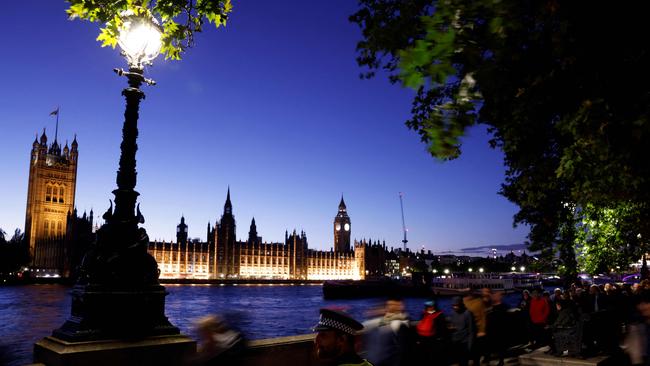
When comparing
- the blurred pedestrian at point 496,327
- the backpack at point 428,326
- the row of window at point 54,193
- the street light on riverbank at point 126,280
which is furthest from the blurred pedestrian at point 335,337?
the row of window at point 54,193

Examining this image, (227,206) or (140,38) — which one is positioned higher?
(227,206)

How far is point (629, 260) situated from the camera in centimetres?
1694

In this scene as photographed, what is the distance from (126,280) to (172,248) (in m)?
141

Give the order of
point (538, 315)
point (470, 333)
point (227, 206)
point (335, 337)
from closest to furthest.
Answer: point (335, 337)
point (470, 333)
point (538, 315)
point (227, 206)

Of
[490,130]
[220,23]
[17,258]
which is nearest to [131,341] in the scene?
[220,23]

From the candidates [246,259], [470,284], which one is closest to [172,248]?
[246,259]

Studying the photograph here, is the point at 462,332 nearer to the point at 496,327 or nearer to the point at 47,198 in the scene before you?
the point at 496,327

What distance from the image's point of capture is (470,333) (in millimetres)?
8344

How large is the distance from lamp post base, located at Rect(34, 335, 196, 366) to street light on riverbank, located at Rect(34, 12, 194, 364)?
1cm

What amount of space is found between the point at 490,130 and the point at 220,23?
6216 millimetres

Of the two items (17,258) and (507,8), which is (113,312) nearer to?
(507,8)

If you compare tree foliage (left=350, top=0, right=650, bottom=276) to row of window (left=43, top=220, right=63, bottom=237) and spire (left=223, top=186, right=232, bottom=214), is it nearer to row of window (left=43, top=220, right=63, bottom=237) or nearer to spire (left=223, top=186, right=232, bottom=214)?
row of window (left=43, top=220, right=63, bottom=237)

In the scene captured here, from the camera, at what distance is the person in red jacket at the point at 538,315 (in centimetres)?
1128

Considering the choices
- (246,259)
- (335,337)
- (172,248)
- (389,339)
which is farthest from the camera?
(246,259)
